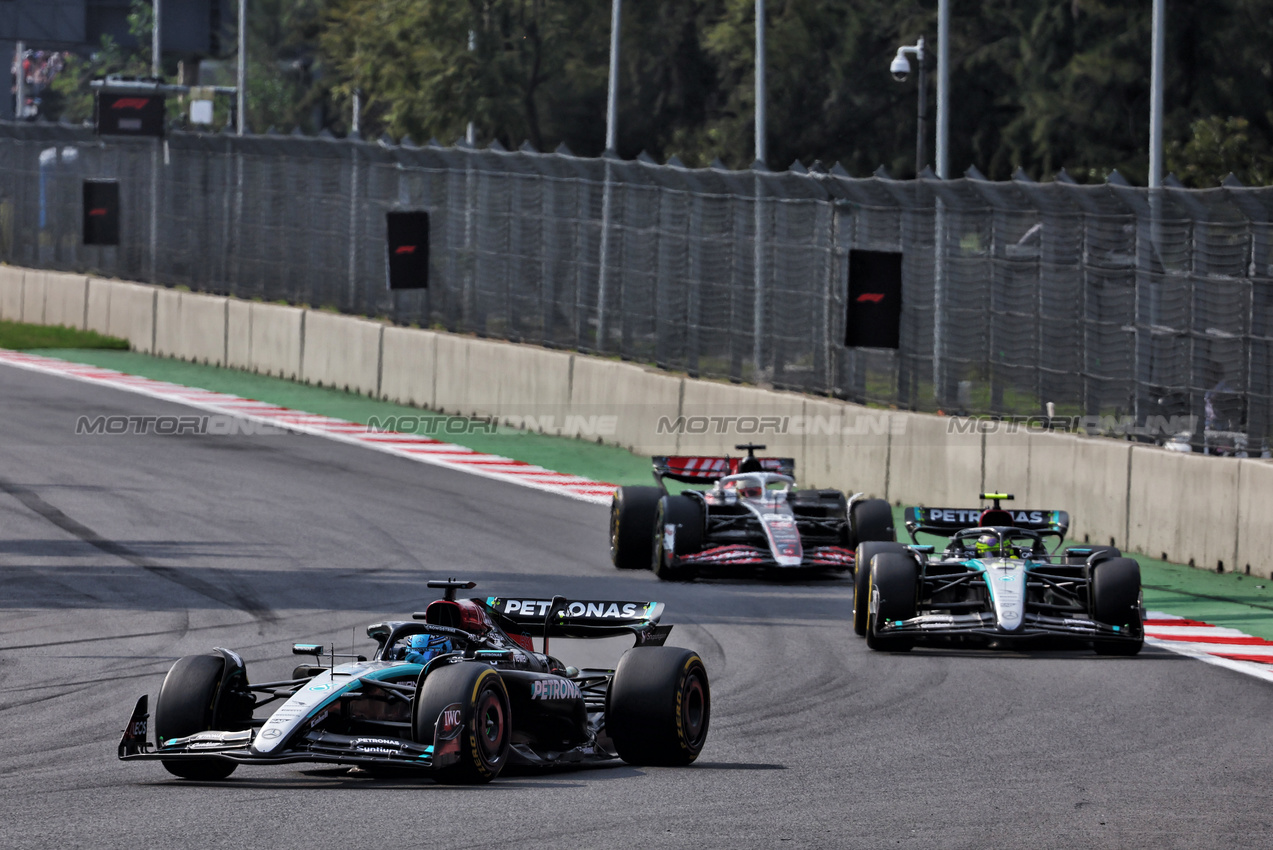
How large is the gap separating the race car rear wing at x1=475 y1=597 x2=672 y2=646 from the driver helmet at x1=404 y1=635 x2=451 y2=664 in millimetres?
855

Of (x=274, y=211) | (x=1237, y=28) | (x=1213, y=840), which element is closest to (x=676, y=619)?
(x=1213, y=840)

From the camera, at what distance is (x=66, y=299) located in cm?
3369

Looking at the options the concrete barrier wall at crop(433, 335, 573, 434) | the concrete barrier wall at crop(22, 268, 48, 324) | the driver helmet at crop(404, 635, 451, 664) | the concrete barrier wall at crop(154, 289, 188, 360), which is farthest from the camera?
the concrete barrier wall at crop(22, 268, 48, 324)

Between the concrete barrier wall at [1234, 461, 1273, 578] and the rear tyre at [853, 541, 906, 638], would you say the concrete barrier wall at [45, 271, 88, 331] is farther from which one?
the rear tyre at [853, 541, 906, 638]

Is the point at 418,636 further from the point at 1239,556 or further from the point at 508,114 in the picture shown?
the point at 508,114

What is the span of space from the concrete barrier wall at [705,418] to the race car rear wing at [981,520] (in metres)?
2.58

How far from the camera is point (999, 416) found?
1945 cm

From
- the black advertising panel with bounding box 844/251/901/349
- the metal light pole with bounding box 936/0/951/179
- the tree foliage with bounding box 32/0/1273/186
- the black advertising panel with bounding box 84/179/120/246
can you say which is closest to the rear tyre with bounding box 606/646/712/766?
the black advertising panel with bounding box 844/251/901/349

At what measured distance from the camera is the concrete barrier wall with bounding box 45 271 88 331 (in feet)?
109

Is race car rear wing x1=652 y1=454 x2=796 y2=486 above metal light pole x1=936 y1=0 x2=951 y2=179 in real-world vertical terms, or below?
below

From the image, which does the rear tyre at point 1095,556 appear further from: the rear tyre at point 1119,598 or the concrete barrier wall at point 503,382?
the concrete barrier wall at point 503,382

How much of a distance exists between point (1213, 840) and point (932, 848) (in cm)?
113

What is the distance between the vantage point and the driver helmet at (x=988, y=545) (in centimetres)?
1411

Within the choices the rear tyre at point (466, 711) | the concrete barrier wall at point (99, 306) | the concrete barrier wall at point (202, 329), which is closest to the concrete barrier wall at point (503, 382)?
the concrete barrier wall at point (202, 329)
